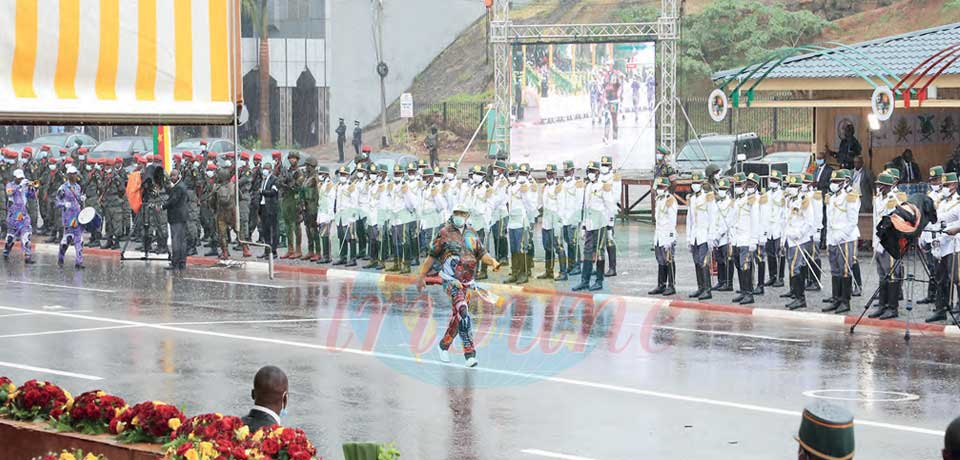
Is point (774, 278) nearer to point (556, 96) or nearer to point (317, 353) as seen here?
point (317, 353)

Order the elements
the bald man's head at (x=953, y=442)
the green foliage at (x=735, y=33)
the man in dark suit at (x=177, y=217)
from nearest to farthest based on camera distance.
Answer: the bald man's head at (x=953, y=442) → the man in dark suit at (x=177, y=217) → the green foliage at (x=735, y=33)

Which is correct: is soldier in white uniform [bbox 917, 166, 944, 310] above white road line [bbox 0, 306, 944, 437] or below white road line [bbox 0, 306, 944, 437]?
above

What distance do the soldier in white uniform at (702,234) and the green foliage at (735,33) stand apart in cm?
3836

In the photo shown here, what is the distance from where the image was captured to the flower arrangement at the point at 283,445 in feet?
25.4

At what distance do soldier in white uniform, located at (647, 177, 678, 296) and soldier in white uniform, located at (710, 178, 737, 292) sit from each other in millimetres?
726

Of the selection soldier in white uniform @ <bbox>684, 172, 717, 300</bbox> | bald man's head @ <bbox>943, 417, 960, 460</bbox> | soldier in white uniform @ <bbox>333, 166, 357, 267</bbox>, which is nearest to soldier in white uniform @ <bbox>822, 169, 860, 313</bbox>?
soldier in white uniform @ <bbox>684, 172, 717, 300</bbox>

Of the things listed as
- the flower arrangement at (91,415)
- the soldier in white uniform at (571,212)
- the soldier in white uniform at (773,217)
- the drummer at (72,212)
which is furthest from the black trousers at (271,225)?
the flower arrangement at (91,415)

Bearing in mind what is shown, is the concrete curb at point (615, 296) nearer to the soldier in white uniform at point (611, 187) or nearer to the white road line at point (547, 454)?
the soldier in white uniform at point (611, 187)

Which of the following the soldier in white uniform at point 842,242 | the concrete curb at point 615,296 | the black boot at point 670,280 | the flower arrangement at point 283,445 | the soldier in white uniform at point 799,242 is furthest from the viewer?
the black boot at point 670,280

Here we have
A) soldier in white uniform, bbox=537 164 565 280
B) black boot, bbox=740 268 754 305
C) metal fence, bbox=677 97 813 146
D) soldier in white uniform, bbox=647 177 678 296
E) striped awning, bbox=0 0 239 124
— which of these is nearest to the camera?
striped awning, bbox=0 0 239 124

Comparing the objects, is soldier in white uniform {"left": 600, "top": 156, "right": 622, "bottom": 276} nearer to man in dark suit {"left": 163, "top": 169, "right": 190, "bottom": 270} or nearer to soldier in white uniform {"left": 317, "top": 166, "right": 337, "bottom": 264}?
soldier in white uniform {"left": 317, "top": 166, "right": 337, "bottom": 264}

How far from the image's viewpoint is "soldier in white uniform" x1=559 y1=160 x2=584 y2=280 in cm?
2433

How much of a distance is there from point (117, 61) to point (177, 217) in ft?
63.7

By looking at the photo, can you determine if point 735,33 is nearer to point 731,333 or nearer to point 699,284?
point 699,284
